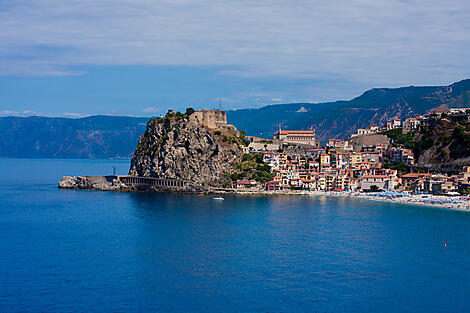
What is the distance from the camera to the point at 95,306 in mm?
20516

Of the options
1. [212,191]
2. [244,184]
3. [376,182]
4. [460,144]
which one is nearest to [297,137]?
[376,182]

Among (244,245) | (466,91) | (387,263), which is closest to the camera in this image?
(387,263)

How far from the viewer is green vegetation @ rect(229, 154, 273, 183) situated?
60.9 metres

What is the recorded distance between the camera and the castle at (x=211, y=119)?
65919 millimetres

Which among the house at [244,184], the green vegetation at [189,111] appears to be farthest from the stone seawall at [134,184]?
the green vegetation at [189,111]

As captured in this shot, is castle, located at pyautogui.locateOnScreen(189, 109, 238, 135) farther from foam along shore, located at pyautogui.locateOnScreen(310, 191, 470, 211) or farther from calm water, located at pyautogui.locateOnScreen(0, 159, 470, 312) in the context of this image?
calm water, located at pyautogui.locateOnScreen(0, 159, 470, 312)

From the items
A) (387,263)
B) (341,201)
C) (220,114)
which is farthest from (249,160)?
(387,263)

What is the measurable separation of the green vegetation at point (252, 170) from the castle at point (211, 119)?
646 centimetres

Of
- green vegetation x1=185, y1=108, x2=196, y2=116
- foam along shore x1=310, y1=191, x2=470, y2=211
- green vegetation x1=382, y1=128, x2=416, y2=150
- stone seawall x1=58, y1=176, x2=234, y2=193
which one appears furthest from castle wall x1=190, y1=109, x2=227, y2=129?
green vegetation x1=382, y1=128, x2=416, y2=150

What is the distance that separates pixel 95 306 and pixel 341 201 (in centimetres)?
3533

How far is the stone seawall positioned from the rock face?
0.92m

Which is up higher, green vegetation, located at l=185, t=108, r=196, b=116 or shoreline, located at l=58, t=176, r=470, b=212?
green vegetation, located at l=185, t=108, r=196, b=116

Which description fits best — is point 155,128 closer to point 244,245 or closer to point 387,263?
point 244,245

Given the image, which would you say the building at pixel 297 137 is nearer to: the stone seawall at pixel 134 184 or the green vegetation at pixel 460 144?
the green vegetation at pixel 460 144
